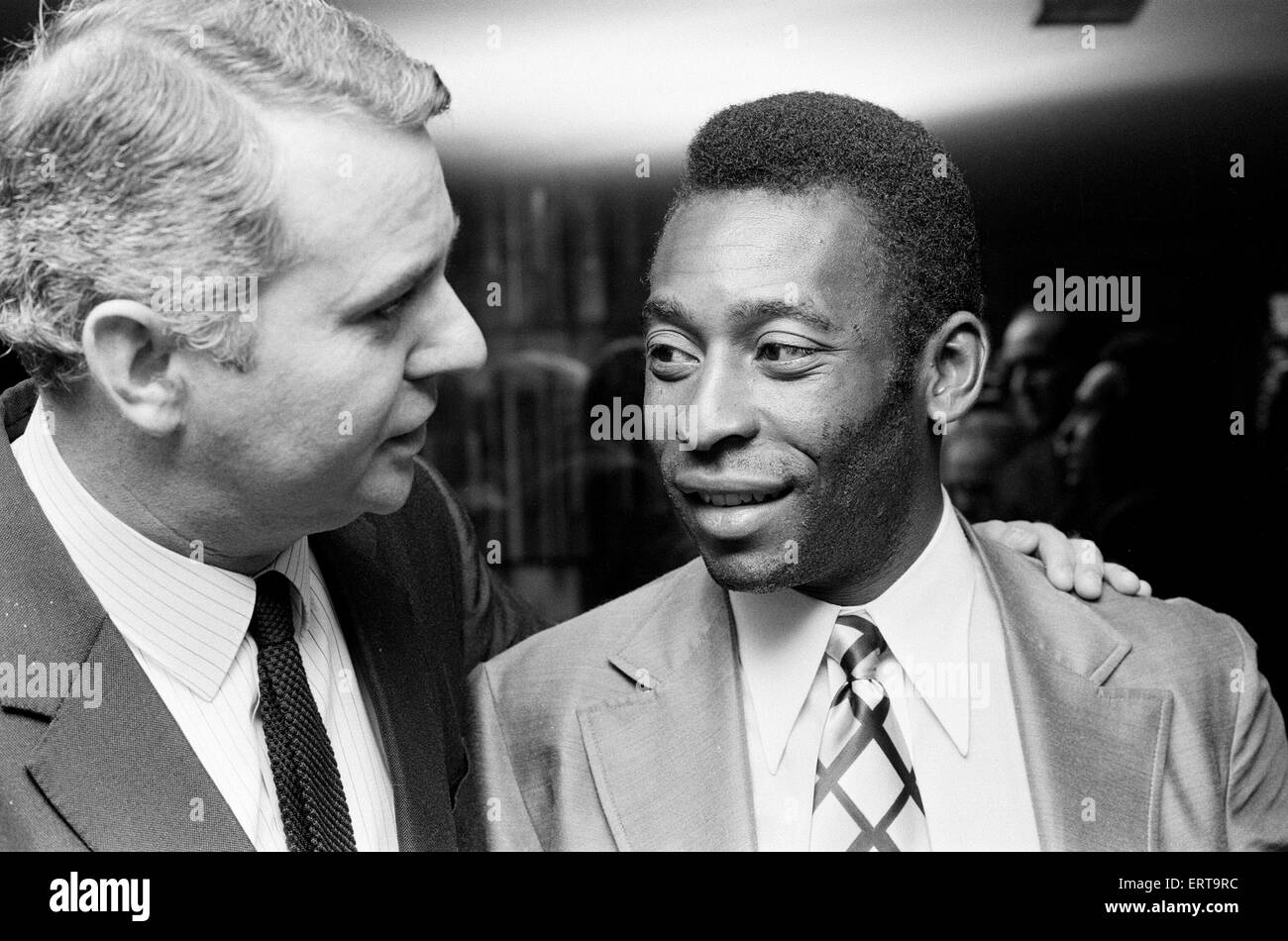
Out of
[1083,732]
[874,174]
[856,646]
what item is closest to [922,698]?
[856,646]

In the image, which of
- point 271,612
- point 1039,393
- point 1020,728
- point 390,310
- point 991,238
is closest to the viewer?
point 390,310

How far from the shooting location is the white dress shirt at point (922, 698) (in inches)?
75.4

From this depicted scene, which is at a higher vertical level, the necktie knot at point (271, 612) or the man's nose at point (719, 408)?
the man's nose at point (719, 408)

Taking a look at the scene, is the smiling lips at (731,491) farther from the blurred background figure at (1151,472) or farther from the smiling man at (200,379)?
the blurred background figure at (1151,472)

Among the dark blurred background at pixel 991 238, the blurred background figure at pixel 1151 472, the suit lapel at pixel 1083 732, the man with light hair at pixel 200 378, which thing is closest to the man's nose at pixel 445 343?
the man with light hair at pixel 200 378

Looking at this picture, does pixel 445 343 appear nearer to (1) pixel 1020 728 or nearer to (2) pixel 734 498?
(2) pixel 734 498

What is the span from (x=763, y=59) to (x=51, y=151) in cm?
118

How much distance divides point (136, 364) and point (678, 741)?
932mm

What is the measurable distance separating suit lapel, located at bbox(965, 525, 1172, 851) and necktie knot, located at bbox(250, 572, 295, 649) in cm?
108

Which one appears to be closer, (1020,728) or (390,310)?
(390,310)

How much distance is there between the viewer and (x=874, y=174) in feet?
6.11

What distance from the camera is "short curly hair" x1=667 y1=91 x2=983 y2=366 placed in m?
1.84

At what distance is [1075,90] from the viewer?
2367 millimetres

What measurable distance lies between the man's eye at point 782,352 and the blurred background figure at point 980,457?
0.86 meters
